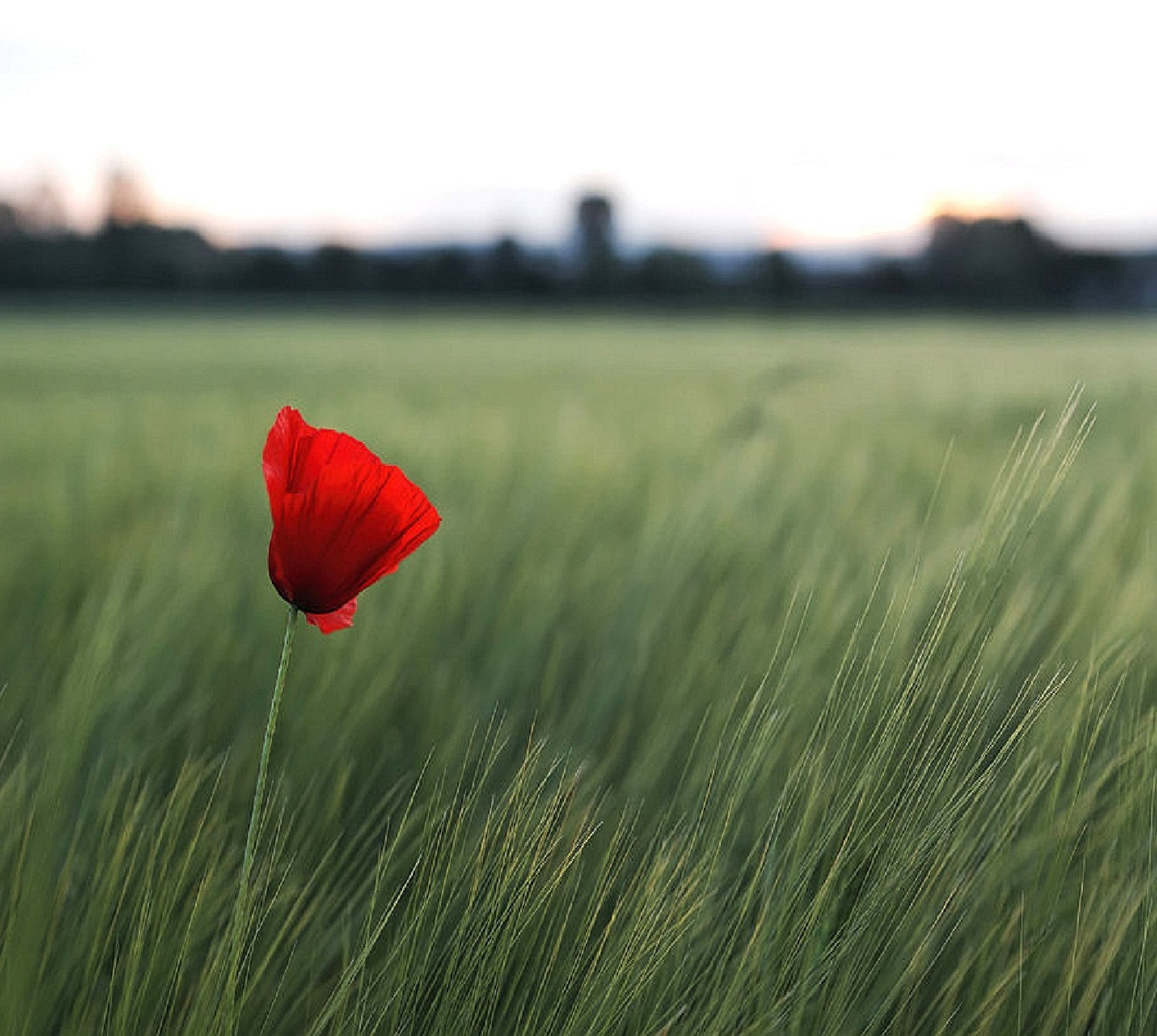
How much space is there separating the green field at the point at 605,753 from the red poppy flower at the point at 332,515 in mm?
97

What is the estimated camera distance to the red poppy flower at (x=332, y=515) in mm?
387

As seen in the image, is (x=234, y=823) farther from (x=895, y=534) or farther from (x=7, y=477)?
(x=7, y=477)

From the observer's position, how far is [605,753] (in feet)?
2.41

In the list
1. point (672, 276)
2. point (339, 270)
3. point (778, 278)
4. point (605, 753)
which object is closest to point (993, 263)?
point (778, 278)

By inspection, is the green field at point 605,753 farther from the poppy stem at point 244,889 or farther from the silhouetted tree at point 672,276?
the silhouetted tree at point 672,276

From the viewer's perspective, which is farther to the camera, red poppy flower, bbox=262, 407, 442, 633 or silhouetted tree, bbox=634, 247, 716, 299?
silhouetted tree, bbox=634, 247, 716, 299

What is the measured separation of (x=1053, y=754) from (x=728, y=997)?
10.9 inches

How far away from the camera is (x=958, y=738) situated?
0.45 meters

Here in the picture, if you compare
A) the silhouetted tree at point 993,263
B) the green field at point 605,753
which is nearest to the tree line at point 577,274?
the silhouetted tree at point 993,263

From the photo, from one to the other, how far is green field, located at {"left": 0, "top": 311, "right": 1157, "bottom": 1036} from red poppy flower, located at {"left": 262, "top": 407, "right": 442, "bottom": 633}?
0.32 ft

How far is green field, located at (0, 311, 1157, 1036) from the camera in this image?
0.43m

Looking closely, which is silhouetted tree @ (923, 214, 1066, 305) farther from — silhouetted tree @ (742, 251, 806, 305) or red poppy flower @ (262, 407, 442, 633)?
red poppy flower @ (262, 407, 442, 633)

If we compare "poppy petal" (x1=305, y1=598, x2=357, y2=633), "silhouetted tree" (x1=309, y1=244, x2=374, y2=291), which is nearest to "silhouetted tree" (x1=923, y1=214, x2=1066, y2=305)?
"silhouetted tree" (x1=309, y1=244, x2=374, y2=291)

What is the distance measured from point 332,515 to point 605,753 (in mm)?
387
